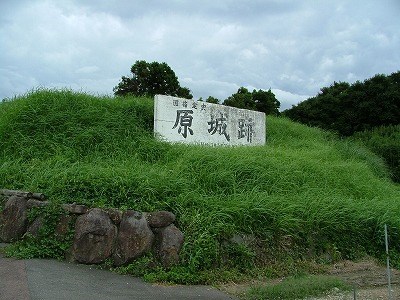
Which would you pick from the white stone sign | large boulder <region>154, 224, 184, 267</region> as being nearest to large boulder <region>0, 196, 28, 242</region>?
large boulder <region>154, 224, 184, 267</region>

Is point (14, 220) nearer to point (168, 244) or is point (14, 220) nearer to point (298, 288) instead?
point (168, 244)

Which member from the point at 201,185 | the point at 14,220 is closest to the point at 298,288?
the point at 201,185

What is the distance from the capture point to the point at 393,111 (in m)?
20.5

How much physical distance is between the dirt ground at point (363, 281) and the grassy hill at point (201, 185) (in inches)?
10.0

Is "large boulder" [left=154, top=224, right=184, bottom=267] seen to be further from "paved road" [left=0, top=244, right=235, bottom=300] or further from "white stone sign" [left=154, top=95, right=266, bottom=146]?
"white stone sign" [left=154, top=95, right=266, bottom=146]

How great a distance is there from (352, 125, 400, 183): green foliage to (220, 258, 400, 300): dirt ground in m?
8.05

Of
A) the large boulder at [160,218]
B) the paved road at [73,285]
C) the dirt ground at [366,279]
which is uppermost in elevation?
the large boulder at [160,218]

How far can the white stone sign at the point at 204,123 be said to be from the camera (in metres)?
9.94

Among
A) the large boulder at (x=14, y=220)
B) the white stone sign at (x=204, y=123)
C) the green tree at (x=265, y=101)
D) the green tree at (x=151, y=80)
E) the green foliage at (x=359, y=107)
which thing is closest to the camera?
the large boulder at (x=14, y=220)

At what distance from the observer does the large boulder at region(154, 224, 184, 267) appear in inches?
235

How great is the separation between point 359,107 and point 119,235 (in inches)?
675

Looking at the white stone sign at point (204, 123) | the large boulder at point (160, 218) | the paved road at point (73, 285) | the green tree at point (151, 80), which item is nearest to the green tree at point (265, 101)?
the green tree at point (151, 80)

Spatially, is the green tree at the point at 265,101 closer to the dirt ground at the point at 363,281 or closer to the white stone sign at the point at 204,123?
the white stone sign at the point at 204,123

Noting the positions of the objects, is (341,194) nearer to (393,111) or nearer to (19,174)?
(19,174)
